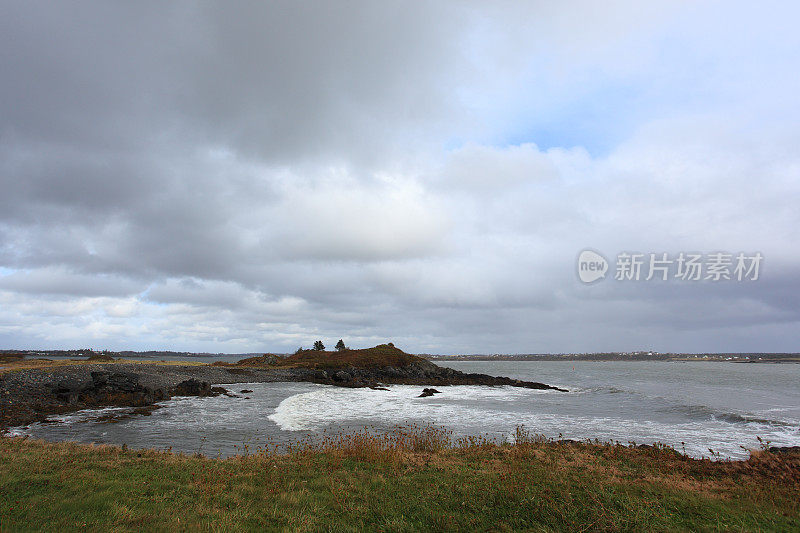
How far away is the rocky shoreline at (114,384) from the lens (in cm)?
3030

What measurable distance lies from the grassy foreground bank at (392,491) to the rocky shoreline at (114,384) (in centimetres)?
2034

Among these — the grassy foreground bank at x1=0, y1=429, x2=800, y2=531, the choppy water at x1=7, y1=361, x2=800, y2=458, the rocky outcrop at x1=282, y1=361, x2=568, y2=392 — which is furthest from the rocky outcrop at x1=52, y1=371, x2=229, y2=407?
the grassy foreground bank at x1=0, y1=429, x2=800, y2=531

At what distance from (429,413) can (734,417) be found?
23.9 metres

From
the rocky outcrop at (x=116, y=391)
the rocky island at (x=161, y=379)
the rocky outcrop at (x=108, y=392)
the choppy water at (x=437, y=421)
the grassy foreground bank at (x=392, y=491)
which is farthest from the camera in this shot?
the rocky outcrop at (x=116, y=391)

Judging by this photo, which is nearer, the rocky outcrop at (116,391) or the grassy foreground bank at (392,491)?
the grassy foreground bank at (392,491)

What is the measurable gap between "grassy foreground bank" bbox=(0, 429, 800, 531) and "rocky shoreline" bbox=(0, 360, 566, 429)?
2034cm

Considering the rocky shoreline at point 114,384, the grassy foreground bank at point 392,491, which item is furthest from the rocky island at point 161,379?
the grassy foreground bank at point 392,491

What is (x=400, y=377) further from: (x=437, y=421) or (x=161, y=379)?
(x=437, y=421)

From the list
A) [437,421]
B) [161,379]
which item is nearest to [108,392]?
[161,379]

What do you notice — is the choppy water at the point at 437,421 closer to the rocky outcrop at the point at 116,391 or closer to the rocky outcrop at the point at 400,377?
the rocky outcrop at the point at 116,391

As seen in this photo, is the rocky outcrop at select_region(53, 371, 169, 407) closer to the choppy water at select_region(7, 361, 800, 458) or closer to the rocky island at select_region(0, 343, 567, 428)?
the rocky island at select_region(0, 343, 567, 428)

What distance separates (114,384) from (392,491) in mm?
40607

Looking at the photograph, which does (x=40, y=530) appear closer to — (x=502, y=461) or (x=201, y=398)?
(x=502, y=461)

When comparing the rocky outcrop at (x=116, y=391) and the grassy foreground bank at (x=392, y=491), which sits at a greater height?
the grassy foreground bank at (x=392, y=491)
